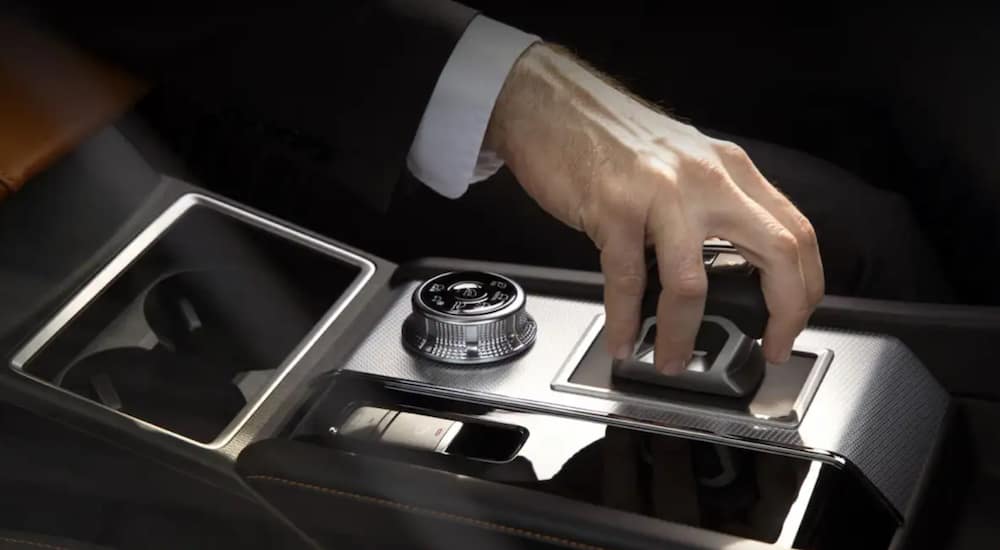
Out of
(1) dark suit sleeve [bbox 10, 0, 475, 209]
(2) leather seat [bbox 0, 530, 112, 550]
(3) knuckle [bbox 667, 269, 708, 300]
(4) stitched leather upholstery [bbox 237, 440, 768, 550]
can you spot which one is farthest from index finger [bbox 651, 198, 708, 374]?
(2) leather seat [bbox 0, 530, 112, 550]

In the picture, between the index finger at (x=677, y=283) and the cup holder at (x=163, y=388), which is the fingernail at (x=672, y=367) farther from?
the cup holder at (x=163, y=388)

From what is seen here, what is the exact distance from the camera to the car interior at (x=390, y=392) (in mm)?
683

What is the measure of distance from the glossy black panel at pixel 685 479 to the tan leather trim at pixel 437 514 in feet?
0.09

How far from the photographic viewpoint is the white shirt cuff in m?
0.83

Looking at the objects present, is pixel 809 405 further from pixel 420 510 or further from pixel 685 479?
pixel 420 510

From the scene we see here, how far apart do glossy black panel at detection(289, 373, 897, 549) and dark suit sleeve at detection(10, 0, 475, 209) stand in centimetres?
21

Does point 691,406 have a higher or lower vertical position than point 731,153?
lower

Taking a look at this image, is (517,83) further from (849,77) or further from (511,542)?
(849,77)

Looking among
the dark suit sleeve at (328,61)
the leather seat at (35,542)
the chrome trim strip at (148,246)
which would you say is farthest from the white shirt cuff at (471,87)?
the leather seat at (35,542)

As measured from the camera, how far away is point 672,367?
721 mm

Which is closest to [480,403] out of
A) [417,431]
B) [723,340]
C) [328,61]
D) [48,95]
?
[417,431]

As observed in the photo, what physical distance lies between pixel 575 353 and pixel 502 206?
310mm

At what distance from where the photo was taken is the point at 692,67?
3.92 ft

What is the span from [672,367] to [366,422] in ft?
0.57
